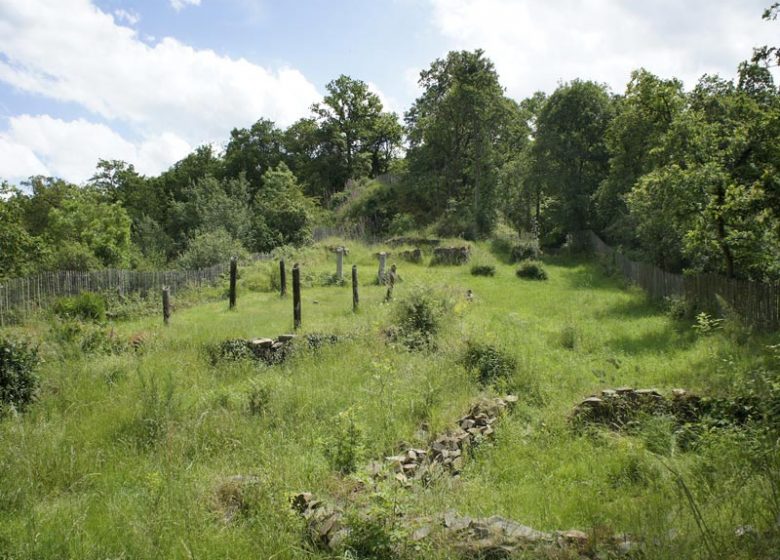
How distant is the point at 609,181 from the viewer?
30906mm

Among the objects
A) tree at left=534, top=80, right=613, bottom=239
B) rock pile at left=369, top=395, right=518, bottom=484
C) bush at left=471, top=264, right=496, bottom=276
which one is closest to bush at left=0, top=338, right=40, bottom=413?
rock pile at left=369, top=395, right=518, bottom=484

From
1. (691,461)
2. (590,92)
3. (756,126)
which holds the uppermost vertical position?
(590,92)

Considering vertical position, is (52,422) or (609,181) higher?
(609,181)

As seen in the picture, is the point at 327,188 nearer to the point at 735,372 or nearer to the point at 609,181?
the point at 609,181

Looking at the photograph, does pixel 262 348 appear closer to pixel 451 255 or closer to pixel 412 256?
pixel 412 256

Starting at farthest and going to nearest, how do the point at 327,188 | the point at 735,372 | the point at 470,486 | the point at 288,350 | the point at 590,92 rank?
the point at 327,188 → the point at 590,92 → the point at 288,350 → the point at 735,372 → the point at 470,486

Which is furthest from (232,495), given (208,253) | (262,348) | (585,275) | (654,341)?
(585,275)

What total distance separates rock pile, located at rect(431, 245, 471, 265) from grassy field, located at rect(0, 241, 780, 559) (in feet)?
44.0

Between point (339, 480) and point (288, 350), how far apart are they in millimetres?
6342

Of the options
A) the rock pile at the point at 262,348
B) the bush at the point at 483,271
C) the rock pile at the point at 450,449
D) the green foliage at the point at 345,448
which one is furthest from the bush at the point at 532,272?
the green foliage at the point at 345,448

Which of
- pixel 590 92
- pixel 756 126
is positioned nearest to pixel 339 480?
pixel 756 126

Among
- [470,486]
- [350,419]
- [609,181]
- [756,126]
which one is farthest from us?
[609,181]

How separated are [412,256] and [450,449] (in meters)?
22.1

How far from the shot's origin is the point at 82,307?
16625 millimetres
